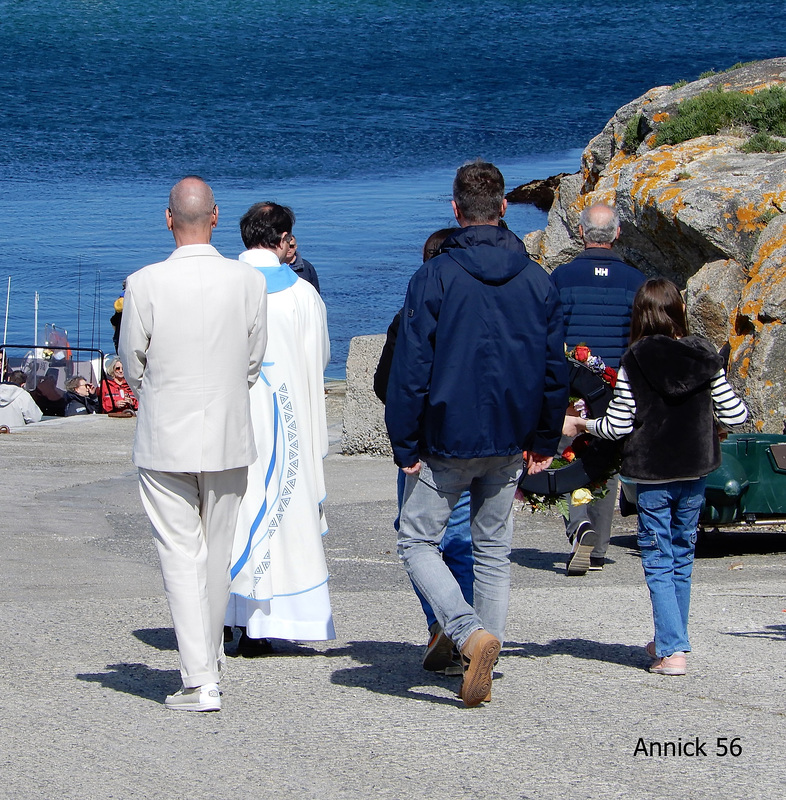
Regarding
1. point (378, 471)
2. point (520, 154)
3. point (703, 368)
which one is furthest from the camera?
point (520, 154)

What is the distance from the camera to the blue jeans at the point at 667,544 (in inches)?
189

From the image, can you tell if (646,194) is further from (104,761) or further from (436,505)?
(104,761)

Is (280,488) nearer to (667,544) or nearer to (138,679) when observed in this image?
(138,679)

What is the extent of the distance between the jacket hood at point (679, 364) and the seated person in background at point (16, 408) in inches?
427

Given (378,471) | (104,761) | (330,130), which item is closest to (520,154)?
(330,130)

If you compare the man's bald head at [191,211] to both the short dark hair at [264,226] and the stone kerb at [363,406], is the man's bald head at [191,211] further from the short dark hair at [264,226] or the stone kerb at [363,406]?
the stone kerb at [363,406]

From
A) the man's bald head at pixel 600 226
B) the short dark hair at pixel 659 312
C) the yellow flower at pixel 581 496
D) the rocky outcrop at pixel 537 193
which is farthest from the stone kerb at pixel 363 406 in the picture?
the rocky outcrop at pixel 537 193

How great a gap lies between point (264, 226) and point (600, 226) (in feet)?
7.61

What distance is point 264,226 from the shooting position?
5.23m

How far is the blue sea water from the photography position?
32375 mm

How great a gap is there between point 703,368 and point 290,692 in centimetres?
189

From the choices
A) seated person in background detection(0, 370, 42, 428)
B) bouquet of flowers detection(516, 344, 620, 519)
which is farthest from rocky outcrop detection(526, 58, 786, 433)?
seated person in background detection(0, 370, 42, 428)

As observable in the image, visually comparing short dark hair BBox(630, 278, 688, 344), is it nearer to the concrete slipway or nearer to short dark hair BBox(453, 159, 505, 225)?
short dark hair BBox(453, 159, 505, 225)

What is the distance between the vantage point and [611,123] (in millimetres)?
13133
